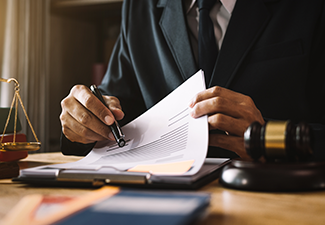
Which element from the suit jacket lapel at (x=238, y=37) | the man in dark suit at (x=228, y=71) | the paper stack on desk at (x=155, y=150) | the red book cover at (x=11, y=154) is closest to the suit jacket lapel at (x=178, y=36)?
the man in dark suit at (x=228, y=71)

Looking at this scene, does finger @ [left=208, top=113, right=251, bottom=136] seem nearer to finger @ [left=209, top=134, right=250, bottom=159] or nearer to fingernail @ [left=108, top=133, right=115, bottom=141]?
finger @ [left=209, top=134, right=250, bottom=159]

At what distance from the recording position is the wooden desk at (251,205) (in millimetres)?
303

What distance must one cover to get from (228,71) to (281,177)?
25.0 inches

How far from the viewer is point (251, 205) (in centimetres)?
35

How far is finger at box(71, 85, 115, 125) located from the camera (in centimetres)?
71

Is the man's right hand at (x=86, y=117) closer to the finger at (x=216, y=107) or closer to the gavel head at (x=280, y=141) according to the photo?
the finger at (x=216, y=107)

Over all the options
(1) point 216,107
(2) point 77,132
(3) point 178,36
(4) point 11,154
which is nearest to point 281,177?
(1) point 216,107

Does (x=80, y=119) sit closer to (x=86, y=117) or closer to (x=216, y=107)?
(x=86, y=117)

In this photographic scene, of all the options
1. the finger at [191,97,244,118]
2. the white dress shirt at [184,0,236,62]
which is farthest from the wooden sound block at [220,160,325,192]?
the white dress shirt at [184,0,236,62]

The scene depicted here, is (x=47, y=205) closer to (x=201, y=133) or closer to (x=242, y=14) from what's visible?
(x=201, y=133)

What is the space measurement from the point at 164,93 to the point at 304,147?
32.4 inches

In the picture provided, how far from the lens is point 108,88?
121 cm

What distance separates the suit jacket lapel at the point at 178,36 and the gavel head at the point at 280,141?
26.6 inches

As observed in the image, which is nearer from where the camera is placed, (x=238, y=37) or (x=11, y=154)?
(x=11, y=154)
